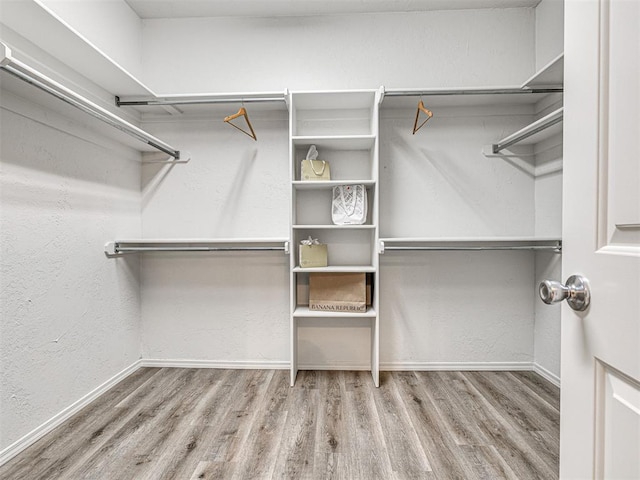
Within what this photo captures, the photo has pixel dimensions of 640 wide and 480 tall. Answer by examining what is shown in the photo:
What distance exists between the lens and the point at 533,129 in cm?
181

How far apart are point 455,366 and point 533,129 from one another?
1578 millimetres

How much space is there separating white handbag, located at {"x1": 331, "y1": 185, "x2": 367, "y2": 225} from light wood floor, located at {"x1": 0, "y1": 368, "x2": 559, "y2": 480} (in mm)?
1039

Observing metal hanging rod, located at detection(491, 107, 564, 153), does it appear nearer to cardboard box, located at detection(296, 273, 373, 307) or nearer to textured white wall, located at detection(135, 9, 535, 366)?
textured white wall, located at detection(135, 9, 535, 366)

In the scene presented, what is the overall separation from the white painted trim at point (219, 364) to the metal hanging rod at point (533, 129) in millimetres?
2059

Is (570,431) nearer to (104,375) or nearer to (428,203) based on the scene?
(428,203)

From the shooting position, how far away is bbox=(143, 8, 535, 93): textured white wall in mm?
2283

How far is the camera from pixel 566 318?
608mm

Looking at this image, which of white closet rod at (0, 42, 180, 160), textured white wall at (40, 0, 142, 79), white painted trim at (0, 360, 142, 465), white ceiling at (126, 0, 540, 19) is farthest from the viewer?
white ceiling at (126, 0, 540, 19)

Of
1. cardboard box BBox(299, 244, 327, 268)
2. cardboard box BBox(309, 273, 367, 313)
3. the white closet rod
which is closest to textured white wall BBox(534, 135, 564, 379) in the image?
cardboard box BBox(309, 273, 367, 313)

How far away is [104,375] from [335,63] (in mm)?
2492

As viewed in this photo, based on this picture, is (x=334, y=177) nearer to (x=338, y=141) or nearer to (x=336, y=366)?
(x=338, y=141)

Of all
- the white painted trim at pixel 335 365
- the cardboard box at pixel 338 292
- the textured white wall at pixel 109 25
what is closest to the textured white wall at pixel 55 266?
the white painted trim at pixel 335 365

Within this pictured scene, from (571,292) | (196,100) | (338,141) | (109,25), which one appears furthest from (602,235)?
(109,25)

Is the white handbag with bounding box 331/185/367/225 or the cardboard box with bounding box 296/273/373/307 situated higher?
the white handbag with bounding box 331/185/367/225
